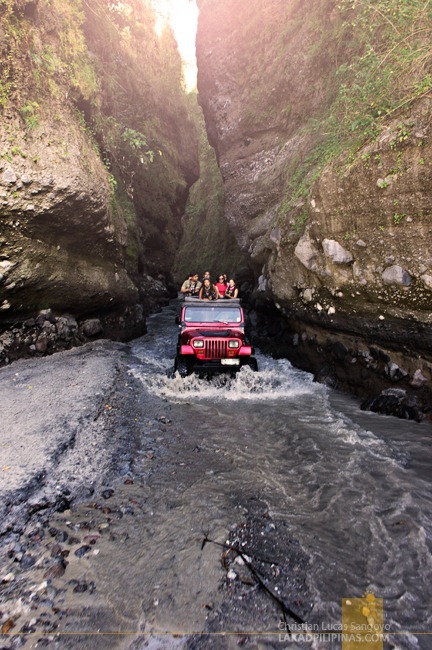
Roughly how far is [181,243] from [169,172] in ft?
19.7

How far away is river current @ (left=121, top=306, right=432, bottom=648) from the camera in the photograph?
2.96m

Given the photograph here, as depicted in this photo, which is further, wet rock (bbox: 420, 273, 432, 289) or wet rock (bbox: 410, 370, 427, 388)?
wet rock (bbox: 410, 370, 427, 388)

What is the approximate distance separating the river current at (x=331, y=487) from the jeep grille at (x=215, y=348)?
3.16ft

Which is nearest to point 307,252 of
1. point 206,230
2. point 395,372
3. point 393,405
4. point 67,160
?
point 395,372

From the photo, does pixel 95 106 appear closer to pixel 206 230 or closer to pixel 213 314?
pixel 213 314

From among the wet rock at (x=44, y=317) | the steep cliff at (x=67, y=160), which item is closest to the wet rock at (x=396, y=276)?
the steep cliff at (x=67, y=160)

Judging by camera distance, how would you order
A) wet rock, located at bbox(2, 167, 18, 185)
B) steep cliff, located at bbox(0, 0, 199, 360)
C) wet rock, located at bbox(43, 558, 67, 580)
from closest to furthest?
wet rock, located at bbox(43, 558, 67, 580), wet rock, located at bbox(2, 167, 18, 185), steep cliff, located at bbox(0, 0, 199, 360)

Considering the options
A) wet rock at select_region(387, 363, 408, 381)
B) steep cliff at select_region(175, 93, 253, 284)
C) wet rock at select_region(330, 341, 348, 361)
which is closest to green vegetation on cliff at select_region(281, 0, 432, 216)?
wet rock at select_region(330, 341, 348, 361)

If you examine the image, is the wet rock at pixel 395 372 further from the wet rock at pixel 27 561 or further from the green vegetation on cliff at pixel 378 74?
the wet rock at pixel 27 561

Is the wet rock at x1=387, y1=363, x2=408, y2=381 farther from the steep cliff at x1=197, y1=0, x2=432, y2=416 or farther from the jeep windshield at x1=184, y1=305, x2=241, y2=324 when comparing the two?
the jeep windshield at x1=184, y1=305, x2=241, y2=324

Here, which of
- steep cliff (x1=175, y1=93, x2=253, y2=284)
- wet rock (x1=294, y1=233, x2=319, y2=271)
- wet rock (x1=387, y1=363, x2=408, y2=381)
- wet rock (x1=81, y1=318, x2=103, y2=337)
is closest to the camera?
wet rock (x1=387, y1=363, x2=408, y2=381)

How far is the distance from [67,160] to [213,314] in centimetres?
620

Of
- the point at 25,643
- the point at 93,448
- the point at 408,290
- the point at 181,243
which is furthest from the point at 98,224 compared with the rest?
the point at 181,243

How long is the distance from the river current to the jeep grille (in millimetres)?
962
